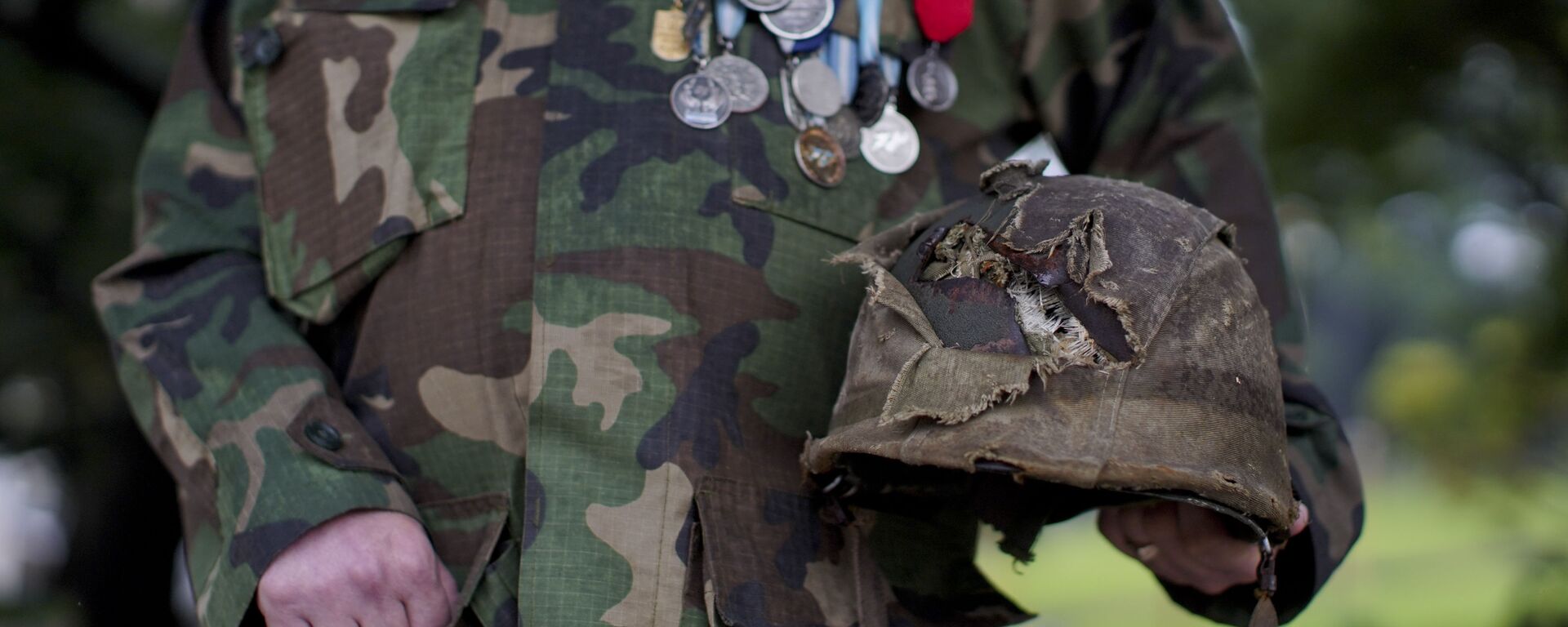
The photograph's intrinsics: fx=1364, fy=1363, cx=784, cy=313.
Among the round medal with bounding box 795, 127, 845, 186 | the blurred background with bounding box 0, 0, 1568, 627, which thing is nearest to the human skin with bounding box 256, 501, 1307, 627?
the round medal with bounding box 795, 127, 845, 186

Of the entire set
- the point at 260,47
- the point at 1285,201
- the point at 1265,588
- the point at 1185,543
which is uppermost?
the point at 260,47

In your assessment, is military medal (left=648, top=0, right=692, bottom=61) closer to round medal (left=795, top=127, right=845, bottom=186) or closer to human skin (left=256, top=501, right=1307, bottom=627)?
round medal (left=795, top=127, right=845, bottom=186)

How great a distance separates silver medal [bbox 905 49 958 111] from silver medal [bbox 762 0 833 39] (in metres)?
0.14

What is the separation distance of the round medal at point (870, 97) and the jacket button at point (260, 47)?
2.50 feet

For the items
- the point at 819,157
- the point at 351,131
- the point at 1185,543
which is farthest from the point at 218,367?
the point at 1185,543

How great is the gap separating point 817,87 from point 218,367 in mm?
808

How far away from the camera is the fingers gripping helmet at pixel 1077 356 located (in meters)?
1.26

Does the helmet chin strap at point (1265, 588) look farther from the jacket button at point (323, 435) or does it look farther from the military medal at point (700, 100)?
the jacket button at point (323, 435)

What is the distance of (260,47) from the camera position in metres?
1.80

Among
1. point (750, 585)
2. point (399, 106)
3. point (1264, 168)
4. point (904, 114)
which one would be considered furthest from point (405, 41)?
point (1264, 168)

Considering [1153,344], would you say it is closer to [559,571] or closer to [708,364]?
[708,364]

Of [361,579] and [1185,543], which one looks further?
[1185,543]

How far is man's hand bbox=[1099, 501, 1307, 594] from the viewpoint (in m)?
1.62

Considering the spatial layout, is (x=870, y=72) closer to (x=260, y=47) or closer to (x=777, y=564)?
(x=777, y=564)
